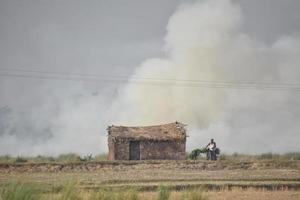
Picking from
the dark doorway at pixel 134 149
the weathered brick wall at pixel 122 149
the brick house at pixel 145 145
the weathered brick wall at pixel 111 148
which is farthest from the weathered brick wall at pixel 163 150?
the weathered brick wall at pixel 111 148

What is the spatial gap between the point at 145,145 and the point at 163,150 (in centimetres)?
183

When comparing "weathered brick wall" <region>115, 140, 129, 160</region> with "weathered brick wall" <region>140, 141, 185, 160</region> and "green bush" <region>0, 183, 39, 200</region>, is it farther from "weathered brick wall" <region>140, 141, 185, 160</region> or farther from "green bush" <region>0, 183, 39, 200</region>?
"green bush" <region>0, 183, 39, 200</region>

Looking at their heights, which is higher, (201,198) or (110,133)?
(110,133)

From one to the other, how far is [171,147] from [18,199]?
39.7 meters

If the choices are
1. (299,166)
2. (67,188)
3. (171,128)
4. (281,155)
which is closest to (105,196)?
(67,188)

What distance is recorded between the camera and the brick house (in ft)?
178

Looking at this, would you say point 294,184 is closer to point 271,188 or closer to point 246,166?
point 271,188

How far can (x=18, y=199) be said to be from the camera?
623 inches

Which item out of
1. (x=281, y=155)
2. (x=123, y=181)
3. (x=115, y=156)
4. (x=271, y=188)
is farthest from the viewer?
(x=281, y=155)

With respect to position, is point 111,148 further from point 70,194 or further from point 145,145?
point 70,194

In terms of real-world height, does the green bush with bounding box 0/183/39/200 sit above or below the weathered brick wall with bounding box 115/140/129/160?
below

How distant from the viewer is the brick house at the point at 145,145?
2138 inches

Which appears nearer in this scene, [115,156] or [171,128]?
[115,156]

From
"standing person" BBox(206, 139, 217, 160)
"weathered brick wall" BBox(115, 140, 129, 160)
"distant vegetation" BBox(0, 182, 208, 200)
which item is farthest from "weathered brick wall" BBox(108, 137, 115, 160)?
"distant vegetation" BBox(0, 182, 208, 200)
